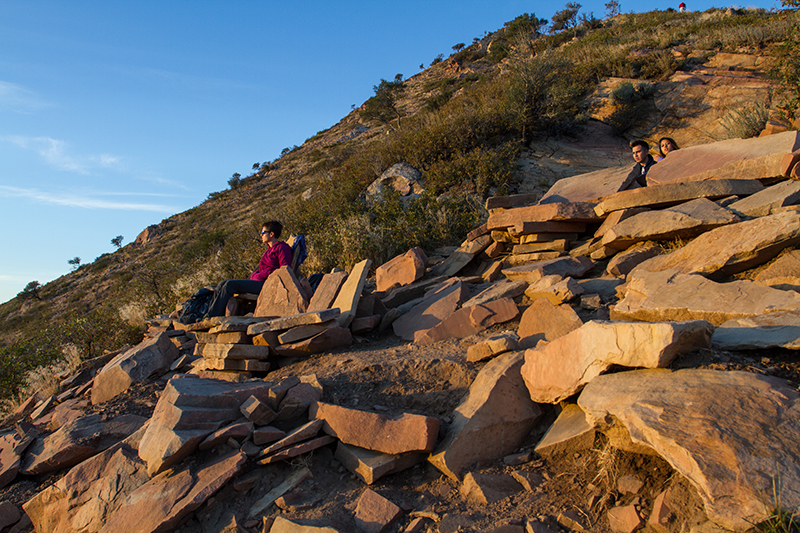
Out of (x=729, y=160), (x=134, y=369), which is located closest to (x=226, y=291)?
(x=134, y=369)

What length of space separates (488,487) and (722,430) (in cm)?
122

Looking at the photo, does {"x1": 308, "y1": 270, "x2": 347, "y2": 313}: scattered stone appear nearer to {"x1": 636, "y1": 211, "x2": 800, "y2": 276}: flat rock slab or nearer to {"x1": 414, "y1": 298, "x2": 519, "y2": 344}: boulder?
{"x1": 414, "y1": 298, "x2": 519, "y2": 344}: boulder

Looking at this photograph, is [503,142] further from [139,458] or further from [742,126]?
[139,458]

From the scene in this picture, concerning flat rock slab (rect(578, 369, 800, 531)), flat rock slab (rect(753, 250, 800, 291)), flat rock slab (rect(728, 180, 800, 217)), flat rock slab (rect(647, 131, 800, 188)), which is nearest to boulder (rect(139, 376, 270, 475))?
flat rock slab (rect(578, 369, 800, 531))

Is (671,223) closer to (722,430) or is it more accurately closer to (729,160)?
(729,160)

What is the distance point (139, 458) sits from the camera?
10.2 feet

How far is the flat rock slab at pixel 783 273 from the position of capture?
3.19 metres

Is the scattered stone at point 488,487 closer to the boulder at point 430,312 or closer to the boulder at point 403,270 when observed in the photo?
the boulder at point 430,312

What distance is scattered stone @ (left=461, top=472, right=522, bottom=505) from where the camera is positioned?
2428 mm

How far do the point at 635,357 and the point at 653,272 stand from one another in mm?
2000

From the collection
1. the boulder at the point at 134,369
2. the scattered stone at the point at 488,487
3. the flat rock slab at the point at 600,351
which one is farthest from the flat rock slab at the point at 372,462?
the boulder at the point at 134,369

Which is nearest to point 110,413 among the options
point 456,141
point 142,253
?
point 456,141

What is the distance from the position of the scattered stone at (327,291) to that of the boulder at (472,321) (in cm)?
134

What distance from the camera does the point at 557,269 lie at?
16.8 ft
